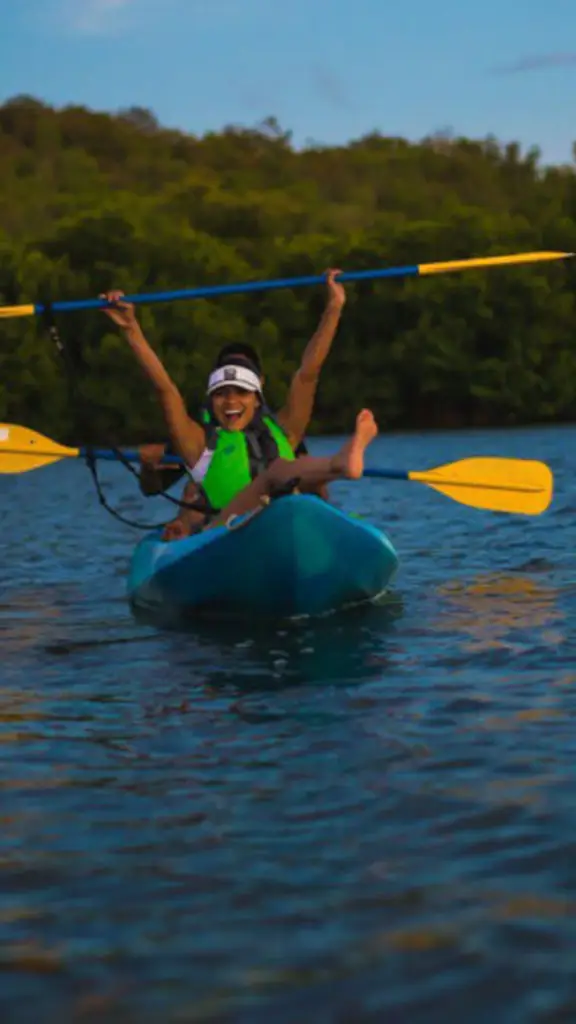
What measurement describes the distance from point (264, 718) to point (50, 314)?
4939 millimetres

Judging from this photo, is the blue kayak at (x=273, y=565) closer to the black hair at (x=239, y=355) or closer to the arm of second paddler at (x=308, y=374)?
the arm of second paddler at (x=308, y=374)

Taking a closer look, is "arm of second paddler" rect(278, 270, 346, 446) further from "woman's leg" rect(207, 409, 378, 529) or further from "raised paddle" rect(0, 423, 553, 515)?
"woman's leg" rect(207, 409, 378, 529)

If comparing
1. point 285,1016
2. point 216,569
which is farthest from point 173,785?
point 216,569

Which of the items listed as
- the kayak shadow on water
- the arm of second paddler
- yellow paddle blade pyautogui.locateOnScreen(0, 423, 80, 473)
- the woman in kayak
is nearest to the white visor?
the woman in kayak

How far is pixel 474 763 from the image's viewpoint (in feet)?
19.6

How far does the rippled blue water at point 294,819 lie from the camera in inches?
159

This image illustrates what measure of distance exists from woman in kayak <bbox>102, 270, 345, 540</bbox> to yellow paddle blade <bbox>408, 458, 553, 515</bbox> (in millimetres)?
1209

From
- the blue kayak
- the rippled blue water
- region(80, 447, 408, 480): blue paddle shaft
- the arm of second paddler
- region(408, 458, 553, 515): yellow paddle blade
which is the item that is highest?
the arm of second paddler

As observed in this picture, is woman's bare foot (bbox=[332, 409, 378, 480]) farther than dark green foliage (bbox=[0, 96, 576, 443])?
No

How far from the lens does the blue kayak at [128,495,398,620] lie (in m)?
9.34

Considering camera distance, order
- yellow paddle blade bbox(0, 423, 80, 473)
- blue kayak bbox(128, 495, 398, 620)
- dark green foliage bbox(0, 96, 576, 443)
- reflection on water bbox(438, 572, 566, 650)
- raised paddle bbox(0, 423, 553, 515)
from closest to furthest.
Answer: reflection on water bbox(438, 572, 566, 650) < blue kayak bbox(128, 495, 398, 620) < raised paddle bbox(0, 423, 553, 515) < yellow paddle blade bbox(0, 423, 80, 473) < dark green foliage bbox(0, 96, 576, 443)

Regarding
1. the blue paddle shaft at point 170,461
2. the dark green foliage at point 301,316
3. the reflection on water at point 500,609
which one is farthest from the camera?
the dark green foliage at point 301,316

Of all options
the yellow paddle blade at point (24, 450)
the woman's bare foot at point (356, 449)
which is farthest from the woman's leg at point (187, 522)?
the woman's bare foot at point (356, 449)

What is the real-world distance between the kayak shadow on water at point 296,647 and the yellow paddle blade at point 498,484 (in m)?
0.88
